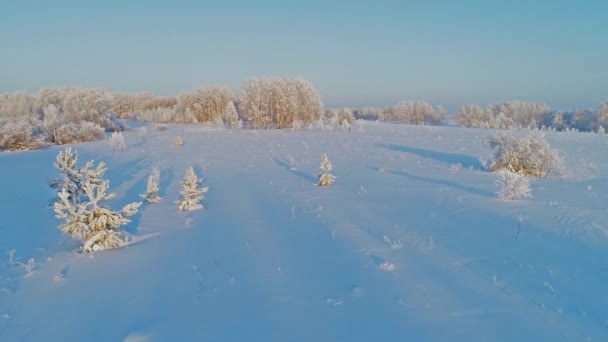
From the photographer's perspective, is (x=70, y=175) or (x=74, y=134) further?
(x=74, y=134)

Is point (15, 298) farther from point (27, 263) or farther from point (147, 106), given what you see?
point (147, 106)

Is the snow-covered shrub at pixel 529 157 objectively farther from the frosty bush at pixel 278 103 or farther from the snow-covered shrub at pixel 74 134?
the frosty bush at pixel 278 103

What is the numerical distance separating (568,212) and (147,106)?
78188 mm

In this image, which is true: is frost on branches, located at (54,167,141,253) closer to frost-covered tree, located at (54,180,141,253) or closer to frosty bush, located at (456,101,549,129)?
frost-covered tree, located at (54,180,141,253)

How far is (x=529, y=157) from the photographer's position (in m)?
14.7

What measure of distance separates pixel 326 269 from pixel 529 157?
11731mm

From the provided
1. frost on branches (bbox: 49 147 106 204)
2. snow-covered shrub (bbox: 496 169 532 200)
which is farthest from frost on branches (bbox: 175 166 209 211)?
snow-covered shrub (bbox: 496 169 532 200)

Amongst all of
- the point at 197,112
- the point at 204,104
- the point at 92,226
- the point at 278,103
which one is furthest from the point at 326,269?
the point at 204,104

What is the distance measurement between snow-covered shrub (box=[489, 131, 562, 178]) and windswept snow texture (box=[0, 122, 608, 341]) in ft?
7.02

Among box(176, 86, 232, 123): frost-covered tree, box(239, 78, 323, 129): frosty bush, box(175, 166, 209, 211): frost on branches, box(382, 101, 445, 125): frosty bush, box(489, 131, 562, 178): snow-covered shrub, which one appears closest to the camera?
box(175, 166, 209, 211): frost on branches

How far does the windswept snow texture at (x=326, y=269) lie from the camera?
4527 millimetres

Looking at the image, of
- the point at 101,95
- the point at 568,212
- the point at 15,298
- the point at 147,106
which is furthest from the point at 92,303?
the point at 147,106

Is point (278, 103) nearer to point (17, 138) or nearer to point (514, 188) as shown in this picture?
point (17, 138)

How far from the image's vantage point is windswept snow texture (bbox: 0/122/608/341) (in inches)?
178
